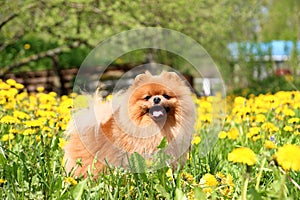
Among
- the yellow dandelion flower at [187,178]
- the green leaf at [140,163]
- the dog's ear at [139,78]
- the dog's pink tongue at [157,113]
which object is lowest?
the yellow dandelion flower at [187,178]

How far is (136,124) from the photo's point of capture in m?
3.16

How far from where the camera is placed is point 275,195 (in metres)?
1.74

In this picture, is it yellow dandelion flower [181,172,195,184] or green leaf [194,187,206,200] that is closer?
green leaf [194,187,206,200]

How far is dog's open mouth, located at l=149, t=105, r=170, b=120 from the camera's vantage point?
3111 millimetres

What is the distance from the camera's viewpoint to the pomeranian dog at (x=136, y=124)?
121 inches

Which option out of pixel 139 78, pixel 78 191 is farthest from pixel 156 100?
pixel 78 191

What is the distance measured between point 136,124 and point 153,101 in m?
0.21

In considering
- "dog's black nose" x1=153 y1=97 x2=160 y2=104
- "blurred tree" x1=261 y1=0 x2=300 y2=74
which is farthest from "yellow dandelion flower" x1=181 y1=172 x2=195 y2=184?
"blurred tree" x1=261 y1=0 x2=300 y2=74

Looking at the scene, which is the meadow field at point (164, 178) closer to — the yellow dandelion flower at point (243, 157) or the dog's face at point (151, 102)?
the yellow dandelion flower at point (243, 157)

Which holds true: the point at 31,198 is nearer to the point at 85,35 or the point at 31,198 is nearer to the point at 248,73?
the point at 85,35

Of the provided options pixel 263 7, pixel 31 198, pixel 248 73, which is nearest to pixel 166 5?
pixel 248 73

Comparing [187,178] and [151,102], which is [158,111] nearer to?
[151,102]

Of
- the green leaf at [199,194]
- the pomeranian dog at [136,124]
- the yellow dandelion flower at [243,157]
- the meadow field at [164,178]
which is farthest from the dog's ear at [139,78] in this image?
the yellow dandelion flower at [243,157]

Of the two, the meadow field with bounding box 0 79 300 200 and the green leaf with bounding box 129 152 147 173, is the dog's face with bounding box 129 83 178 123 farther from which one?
the green leaf with bounding box 129 152 147 173
